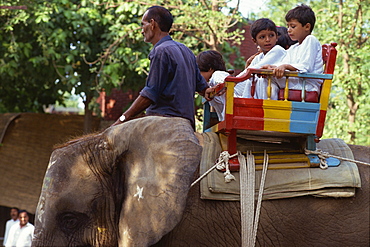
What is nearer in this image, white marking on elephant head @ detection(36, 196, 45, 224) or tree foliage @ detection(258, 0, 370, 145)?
white marking on elephant head @ detection(36, 196, 45, 224)

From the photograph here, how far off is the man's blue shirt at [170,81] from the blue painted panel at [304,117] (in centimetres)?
71

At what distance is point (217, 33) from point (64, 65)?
2.85 metres

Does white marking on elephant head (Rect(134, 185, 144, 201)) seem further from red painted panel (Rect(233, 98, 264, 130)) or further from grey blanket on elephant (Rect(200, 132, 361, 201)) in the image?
red painted panel (Rect(233, 98, 264, 130))

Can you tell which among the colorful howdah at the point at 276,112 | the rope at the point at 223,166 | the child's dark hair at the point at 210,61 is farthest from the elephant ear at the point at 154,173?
the child's dark hair at the point at 210,61

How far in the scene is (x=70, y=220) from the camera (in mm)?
3535

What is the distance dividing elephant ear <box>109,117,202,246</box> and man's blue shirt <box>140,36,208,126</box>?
0.30 metres

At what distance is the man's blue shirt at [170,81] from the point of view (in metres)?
3.74

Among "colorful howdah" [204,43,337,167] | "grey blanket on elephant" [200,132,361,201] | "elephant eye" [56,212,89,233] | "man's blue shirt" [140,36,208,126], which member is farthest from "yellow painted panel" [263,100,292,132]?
"elephant eye" [56,212,89,233]

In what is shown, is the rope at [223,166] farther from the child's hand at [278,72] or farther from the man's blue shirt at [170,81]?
the child's hand at [278,72]

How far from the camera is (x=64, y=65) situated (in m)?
10.4

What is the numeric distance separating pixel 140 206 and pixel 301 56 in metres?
1.35

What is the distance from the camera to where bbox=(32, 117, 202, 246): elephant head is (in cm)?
334

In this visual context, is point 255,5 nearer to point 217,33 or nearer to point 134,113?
point 217,33

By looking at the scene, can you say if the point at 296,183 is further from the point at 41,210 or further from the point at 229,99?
the point at 41,210
